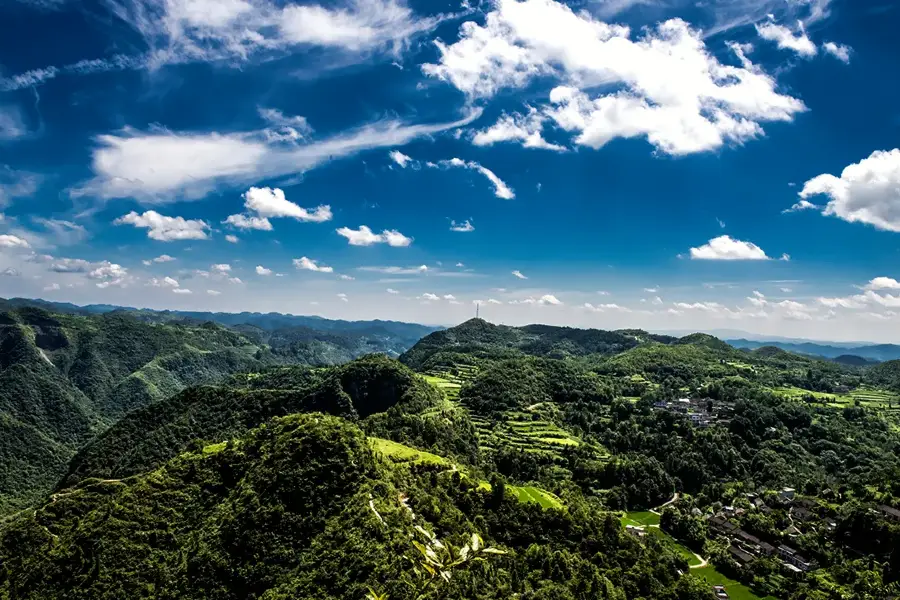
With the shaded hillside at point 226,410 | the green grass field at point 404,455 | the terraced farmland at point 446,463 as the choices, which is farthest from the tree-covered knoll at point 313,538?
the shaded hillside at point 226,410

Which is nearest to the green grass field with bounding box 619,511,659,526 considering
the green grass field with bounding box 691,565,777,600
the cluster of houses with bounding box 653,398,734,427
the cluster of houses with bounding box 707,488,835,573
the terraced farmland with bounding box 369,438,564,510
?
the cluster of houses with bounding box 707,488,835,573

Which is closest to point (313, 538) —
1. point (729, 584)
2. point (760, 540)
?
point (729, 584)

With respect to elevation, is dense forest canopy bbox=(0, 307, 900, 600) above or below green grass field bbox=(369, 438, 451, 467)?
below

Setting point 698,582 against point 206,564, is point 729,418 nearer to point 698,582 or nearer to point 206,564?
point 698,582

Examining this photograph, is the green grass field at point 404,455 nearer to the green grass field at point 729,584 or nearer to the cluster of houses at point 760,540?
the green grass field at point 729,584

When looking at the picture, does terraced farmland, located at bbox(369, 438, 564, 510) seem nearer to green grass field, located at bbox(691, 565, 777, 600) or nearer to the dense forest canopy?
→ the dense forest canopy
